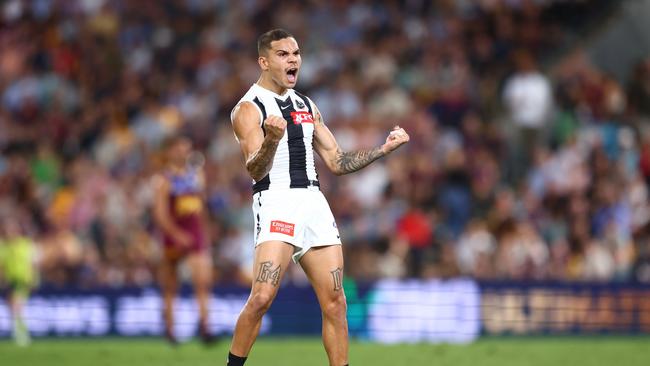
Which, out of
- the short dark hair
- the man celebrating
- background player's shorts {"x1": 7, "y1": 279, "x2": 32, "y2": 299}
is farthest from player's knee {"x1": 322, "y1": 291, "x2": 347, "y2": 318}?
background player's shorts {"x1": 7, "y1": 279, "x2": 32, "y2": 299}

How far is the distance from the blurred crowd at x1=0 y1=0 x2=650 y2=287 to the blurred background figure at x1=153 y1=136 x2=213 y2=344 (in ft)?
13.0

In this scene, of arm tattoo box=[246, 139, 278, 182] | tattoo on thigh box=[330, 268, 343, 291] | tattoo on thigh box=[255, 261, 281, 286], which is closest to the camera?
arm tattoo box=[246, 139, 278, 182]

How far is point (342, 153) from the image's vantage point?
1009 cm

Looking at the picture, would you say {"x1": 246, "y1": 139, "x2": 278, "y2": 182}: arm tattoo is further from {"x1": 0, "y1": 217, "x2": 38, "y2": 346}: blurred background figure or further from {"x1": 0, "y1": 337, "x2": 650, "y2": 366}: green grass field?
{"x1": 0, "y1": 217, "x2": 38, "y2": 346}: blurred background figure

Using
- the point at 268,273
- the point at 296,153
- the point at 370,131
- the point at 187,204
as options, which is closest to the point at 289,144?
the point at 296,153

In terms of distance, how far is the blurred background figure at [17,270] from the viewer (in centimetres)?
1914

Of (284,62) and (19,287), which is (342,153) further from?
(19,287)

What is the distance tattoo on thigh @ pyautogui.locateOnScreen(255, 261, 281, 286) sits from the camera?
9.59 metres

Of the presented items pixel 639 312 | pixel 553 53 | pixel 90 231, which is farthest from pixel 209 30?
pixel 639 312

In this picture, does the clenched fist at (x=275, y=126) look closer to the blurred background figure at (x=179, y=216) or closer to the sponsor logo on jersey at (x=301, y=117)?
the sponsor logo on jersey at (x=301, y=117)

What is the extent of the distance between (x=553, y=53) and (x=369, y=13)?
354 cm

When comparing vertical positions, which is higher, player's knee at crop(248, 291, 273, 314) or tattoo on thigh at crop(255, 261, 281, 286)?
tattoo on thigh at crop(255, 261, 281, 286)

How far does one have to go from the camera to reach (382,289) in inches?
744

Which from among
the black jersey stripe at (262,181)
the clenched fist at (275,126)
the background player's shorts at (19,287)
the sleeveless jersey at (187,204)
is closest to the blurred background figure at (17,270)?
the background player's shorts at (19,287)
